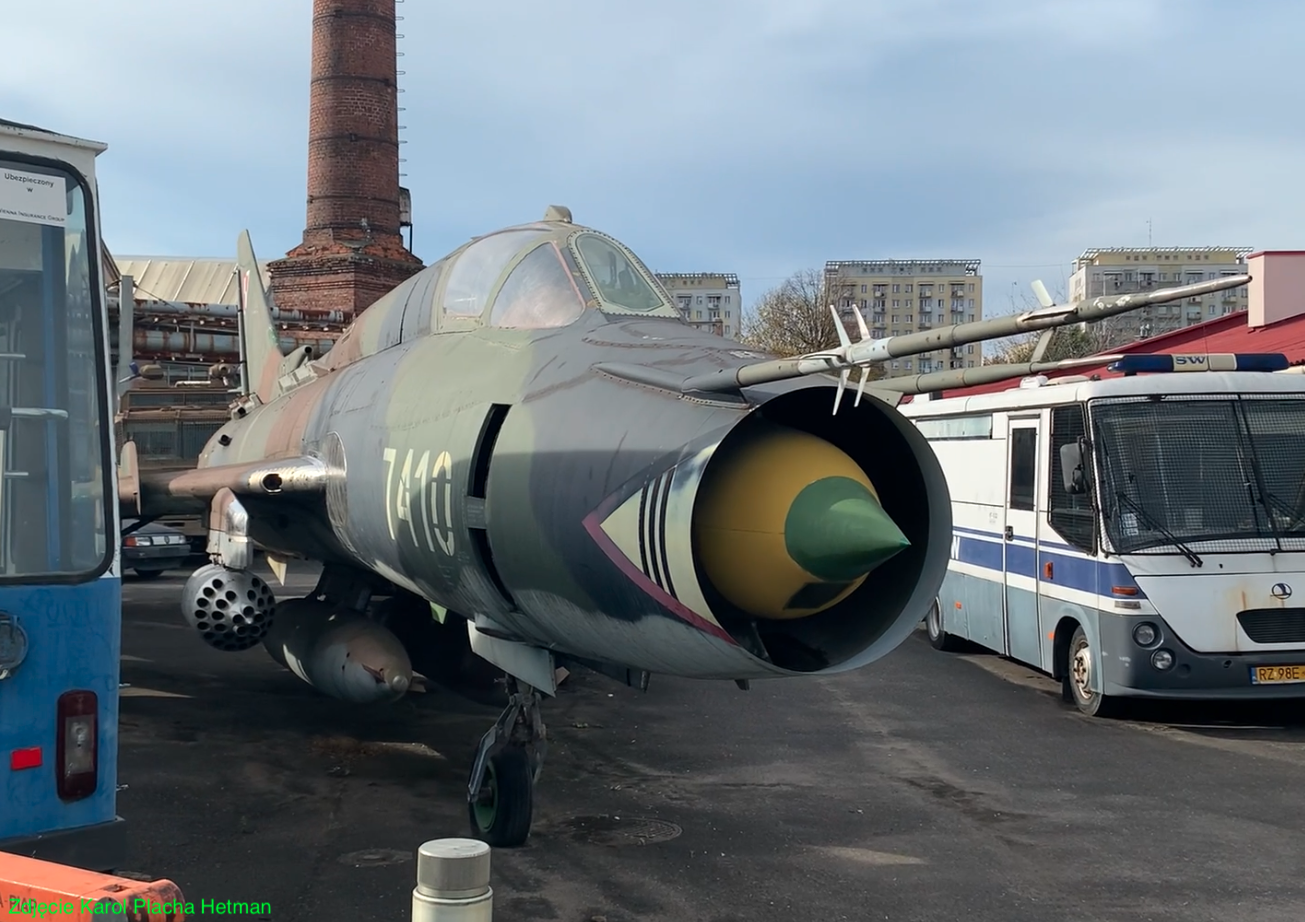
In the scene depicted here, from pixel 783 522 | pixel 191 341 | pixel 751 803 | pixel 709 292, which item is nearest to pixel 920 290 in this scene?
pixel 709 292

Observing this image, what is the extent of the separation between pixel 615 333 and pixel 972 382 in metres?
1.68

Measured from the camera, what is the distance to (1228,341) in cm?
1848

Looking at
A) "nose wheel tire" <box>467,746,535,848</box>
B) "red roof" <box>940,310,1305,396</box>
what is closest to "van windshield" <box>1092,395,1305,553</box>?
"red roof" <box>940,310,1305,396</box>

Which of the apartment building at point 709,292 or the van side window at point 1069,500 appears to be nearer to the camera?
the van side window at point 1069,500

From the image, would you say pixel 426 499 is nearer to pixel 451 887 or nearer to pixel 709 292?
pixel 451 887

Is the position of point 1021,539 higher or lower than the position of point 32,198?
lower

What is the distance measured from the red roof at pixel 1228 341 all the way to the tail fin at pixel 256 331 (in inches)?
295

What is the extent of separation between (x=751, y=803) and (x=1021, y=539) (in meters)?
4.83

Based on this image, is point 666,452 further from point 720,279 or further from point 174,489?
point 720,279

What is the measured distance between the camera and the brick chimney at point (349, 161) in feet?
89.3

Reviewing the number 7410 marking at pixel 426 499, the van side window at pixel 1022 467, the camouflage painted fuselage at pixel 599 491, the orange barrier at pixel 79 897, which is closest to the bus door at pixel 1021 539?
the van side window at pixel 1022 467

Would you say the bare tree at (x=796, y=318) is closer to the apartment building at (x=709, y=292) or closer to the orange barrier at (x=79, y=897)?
the orange barrier at (x=79, y=897)

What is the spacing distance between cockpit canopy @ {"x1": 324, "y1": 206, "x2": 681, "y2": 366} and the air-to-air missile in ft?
0.06

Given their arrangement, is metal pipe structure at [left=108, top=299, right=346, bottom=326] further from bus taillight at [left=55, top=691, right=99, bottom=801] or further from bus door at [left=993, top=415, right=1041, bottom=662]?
bus taillight at [left=55, top=691, right=99, bottom=801]
